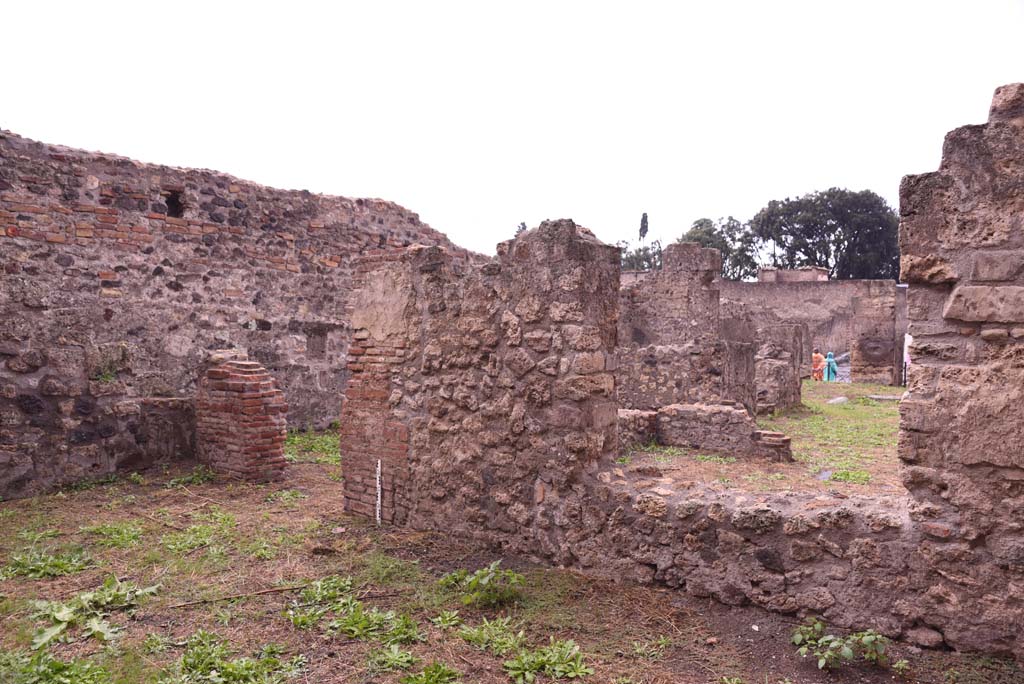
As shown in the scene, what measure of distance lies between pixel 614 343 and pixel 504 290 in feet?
2.78

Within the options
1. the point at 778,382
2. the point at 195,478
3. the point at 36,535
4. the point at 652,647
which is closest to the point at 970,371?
the point at 652,647

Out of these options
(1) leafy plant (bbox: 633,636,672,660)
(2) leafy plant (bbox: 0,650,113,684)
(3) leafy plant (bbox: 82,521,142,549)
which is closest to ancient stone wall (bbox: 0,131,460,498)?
(3) leafy plant (bbox: 82,521,142,549)

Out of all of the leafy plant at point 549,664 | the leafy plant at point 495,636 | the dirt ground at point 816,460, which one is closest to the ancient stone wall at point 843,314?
the dirt ground at point 816,460

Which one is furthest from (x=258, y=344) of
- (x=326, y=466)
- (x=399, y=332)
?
(x=399, y=332)

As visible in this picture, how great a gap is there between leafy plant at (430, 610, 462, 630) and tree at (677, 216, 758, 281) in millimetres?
47827

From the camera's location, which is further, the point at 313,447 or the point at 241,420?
the point at 313,447

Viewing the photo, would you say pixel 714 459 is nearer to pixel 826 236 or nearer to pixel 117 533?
pixel 117 533

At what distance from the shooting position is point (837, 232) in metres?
46.5

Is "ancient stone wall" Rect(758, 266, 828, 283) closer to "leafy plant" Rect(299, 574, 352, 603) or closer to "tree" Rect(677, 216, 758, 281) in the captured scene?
"tree" Rect(677, 216, 758, 281)

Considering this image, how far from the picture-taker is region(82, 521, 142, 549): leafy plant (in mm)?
5105

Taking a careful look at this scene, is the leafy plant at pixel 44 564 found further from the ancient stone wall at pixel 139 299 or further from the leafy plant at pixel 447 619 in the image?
the leafy plant at pixel 447 619

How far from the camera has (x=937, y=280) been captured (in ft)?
10.7

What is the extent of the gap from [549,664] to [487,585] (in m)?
0.80

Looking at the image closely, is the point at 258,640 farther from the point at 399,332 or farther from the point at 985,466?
the point at 985,466
